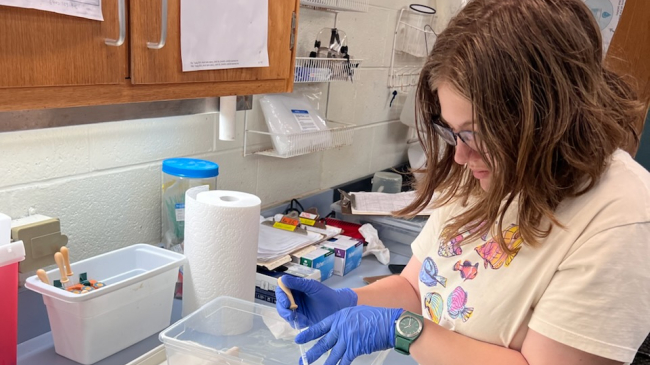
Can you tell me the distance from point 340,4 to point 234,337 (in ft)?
3.87

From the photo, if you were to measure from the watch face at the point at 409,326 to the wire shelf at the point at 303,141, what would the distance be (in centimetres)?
90

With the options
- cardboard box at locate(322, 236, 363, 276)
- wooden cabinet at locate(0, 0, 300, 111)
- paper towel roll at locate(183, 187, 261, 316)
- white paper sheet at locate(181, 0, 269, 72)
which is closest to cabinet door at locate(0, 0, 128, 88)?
wooden cabinet at locate(0, 0, 300, 111)

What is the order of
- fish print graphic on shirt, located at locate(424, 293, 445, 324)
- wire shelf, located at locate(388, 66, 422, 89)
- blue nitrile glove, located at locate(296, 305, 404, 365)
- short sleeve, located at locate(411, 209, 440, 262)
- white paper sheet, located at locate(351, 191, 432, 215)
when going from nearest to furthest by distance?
blue nitrile glove, located at locate(296, 305, 404, 365) → fish print graphic on shirt, located at locate(424, 293, 445, 324) → short sleeve, located at locate(411, 209, 440, 262) → white paper sheet, located at locate(351, 191, 432, 215) → wire shelf, located at locate(388, 66, 422, 89)

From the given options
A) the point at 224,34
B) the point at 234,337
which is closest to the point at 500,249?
the point at 234,337

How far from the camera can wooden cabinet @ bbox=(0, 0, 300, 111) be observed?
76cm

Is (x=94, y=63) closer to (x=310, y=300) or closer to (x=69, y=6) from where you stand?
(x=69, y=6)

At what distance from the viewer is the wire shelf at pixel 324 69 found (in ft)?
5.51

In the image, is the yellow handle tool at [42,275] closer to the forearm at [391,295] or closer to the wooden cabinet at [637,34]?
the forearm at [391,295]

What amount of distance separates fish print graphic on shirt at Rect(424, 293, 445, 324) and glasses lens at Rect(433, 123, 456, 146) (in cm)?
31

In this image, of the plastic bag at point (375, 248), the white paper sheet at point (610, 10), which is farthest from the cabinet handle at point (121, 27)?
the white paper sheet at point (610, 10)

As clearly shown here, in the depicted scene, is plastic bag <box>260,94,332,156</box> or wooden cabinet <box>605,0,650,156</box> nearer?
plastic bag <box>260,94,332,156</box>

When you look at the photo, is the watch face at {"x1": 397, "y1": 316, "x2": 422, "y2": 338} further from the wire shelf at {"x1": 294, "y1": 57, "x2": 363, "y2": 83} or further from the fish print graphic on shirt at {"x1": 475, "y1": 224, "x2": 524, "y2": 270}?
the wire shelf at {"x1": 294, "y1": 57, "x2": 363, "y2": 83}

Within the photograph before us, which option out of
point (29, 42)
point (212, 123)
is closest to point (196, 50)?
point (29, 42)

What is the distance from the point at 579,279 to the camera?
0.83 m
